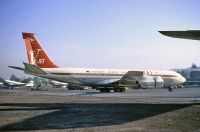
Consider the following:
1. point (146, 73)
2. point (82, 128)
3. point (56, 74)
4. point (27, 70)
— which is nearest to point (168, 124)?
point (82, 128)

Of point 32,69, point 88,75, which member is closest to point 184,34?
point 32,69

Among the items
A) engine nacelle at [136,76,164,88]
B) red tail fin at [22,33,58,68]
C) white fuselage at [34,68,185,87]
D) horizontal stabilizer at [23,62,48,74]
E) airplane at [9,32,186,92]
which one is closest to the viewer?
horizontal stabilizer at [23,62,48,74]

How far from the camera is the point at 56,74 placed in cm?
4622

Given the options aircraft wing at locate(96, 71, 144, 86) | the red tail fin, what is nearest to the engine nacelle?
aircraft wing at locate(96, 71, 144, 86)

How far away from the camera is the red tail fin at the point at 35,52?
148ft

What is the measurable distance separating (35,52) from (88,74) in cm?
888

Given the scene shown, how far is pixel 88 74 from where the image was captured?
48.8 metres

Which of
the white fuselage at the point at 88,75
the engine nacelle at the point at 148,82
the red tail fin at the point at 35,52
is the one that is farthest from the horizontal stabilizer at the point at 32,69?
the engine nacelle at the point at 148,82

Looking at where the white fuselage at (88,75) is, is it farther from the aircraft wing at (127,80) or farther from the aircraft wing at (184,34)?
the aircraft wing at (184,34)

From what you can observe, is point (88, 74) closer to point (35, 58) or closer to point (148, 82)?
point (35, 58)

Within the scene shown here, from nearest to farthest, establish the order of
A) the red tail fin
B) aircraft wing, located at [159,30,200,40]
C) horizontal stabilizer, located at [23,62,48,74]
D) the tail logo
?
aircraft wing, located at [159,30,200,40], horizontal stabilizer, located at [23,62,48,74], the red tail fin, the tail logo

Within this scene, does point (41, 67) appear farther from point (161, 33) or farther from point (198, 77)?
point (198, 77)

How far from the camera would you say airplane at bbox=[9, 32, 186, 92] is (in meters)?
45.2

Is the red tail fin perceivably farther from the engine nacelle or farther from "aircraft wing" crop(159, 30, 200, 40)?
"aircraft wing" crop(159, 30, 200, 40)
